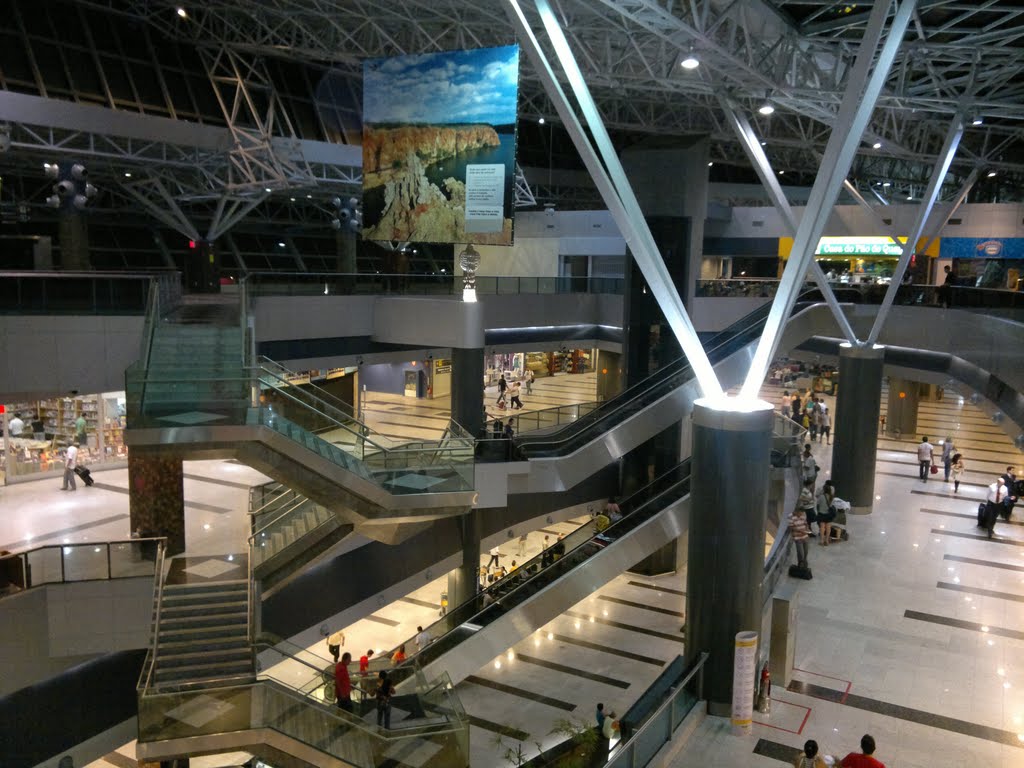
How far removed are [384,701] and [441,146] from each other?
1223 cm

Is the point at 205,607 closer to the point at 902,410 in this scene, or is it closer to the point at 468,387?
the point at 468,387

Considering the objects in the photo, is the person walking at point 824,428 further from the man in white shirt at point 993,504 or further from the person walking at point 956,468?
the man in white shirt at point 993,504

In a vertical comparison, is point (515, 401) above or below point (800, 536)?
above

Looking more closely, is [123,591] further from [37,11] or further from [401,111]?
[37,11]

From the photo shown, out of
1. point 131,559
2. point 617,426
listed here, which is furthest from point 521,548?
point 131,559

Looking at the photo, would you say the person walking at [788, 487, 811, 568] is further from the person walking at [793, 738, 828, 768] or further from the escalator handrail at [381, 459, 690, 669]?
the person walking at [793, 738, 828, 768]

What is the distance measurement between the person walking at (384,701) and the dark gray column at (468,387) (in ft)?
34.6

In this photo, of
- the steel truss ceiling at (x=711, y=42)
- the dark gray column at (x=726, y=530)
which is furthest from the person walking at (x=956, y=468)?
the dark gray column at (x=726, y=530)

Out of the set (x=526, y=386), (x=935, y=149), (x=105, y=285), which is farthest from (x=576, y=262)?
(x=105, y=285)

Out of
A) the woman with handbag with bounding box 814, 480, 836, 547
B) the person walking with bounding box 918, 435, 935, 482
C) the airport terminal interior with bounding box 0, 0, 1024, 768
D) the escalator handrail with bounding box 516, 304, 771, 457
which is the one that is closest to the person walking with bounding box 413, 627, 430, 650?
the airport terminal interior with bounding box 0, 0, 1024, 768

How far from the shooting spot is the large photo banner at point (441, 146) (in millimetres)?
18438

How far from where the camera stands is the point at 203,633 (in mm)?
13867

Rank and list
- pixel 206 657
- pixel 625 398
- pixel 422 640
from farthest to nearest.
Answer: pixel 625 398 < pixel 422 640 < pixel 206 657

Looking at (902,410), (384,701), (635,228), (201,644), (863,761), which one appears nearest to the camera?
(863,761)
